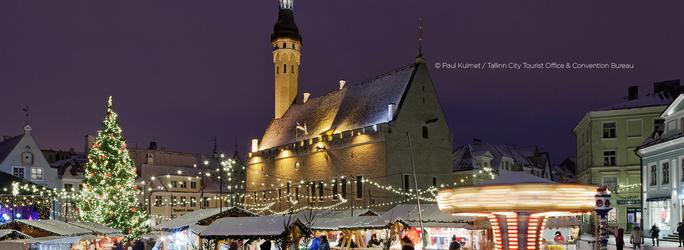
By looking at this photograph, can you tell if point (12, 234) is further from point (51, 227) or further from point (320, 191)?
point (320, 191)

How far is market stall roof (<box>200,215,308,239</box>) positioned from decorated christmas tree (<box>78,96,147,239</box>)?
53.9ft

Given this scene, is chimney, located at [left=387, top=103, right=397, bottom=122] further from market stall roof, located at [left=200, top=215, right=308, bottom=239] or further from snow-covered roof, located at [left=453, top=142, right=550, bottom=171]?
market stall roof, located at [left=200, top=215, right=308, bottom=239]

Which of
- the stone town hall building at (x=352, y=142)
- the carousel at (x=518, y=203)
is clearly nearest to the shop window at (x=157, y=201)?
the stone town hall building at (x=352, y=142)

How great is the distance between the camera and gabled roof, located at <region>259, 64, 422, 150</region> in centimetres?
5762

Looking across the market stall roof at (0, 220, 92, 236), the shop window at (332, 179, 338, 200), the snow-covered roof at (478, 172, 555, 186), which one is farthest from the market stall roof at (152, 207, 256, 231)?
the shop window at (332, 179, 338, 200)

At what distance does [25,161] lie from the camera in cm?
6278

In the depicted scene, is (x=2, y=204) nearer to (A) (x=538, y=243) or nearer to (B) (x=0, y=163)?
(B) (x=0, y=163)

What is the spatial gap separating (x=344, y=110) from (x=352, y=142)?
18.3 feet

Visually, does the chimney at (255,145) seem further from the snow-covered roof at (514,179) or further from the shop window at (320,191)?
the snow-covered roof at (514,179)

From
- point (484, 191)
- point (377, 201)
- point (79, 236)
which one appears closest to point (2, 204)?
point (79, 236)

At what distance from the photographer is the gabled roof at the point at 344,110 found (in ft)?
189

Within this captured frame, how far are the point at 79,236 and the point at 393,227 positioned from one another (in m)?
13.7

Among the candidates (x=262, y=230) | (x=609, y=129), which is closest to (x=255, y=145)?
(x=609, y=129)

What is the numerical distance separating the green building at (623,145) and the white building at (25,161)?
1716 inches
